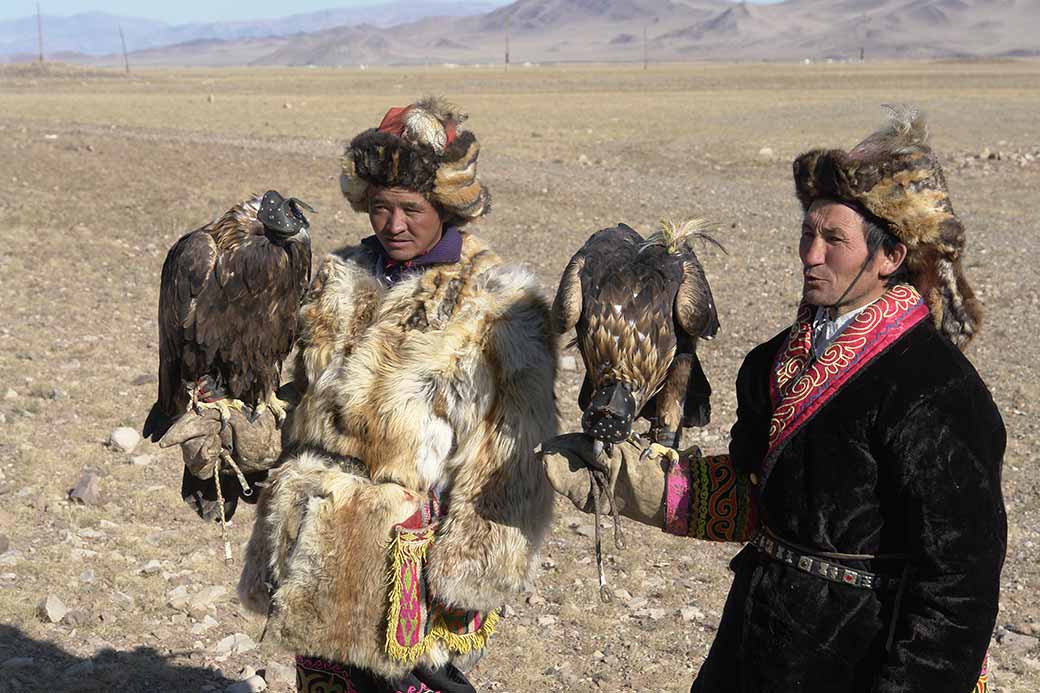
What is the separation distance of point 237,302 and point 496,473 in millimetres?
916

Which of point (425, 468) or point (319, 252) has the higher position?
point (425, 468)

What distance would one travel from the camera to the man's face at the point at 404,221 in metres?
2.59

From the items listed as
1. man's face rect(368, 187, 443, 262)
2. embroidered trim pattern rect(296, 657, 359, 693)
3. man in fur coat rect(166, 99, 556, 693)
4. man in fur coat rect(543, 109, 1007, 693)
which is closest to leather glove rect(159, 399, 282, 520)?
man in fur coat rect(166, 99, 556, 693)

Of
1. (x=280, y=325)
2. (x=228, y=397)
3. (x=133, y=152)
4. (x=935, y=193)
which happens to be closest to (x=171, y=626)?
(x=228, y=397)

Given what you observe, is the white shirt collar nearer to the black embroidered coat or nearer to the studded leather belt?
the black embroidered coat

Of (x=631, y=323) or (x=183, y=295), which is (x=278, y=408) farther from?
(x=631, y=323)

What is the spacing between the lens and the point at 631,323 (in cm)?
232

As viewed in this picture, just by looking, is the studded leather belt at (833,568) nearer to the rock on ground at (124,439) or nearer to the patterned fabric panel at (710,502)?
the patterned fabric panel at (710,502)

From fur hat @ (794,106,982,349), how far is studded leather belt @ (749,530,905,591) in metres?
0.50

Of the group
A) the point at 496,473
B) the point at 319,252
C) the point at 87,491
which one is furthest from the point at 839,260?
the point at 319,252

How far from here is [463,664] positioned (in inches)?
105

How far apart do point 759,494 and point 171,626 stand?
3.02 metres

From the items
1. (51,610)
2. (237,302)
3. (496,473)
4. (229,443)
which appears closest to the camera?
(496,473)

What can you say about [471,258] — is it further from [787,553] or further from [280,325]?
[787,553]
